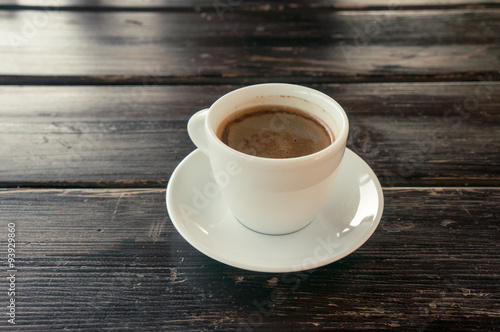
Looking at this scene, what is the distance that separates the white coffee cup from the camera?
0.52 m

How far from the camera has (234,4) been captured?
4.20 ft

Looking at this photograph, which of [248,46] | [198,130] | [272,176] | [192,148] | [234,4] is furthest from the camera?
[234,4]

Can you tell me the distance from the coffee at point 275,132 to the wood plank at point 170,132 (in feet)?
0.49

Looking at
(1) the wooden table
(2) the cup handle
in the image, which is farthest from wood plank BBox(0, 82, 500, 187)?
(2) the cup handle

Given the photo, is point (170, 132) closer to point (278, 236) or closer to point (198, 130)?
point (198, 130)

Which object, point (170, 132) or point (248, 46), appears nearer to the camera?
point (170, 132)

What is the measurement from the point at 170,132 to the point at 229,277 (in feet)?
1.21

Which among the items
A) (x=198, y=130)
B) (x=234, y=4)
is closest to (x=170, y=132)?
(x=198, y=130)

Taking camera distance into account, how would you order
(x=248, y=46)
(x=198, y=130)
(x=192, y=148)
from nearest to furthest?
(x=198, y=130) → (x=192, y=148) → (x=248, y=46)

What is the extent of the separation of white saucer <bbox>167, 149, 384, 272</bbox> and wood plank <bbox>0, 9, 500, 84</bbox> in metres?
0.37

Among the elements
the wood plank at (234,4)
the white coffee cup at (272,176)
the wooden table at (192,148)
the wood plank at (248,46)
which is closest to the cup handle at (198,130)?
the white coffee cup at (272,176)

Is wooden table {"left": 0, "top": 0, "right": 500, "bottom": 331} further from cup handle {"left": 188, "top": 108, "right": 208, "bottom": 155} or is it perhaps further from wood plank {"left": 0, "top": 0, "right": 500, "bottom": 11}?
cup handle {"left": 188, "top": 108, "right": 208, "bottom": 155}

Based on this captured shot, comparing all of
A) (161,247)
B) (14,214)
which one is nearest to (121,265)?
(161,247)

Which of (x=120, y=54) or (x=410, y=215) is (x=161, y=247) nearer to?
(x=410, y=215)
